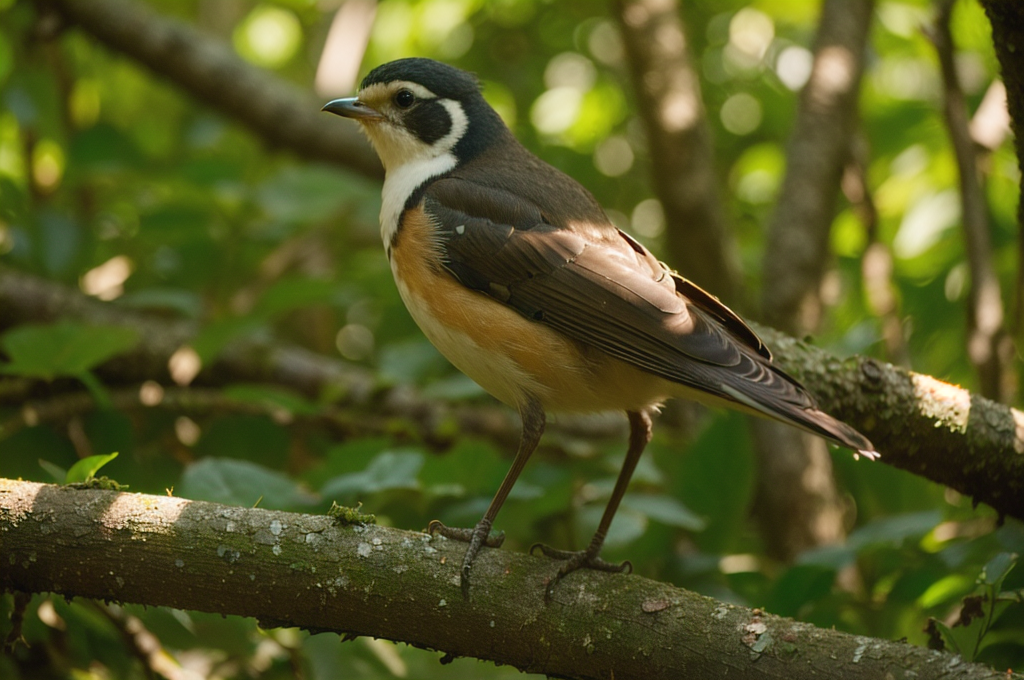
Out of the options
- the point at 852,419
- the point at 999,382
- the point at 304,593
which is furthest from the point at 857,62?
the point at 304,593

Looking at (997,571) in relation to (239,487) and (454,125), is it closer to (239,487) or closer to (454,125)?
(239,487)

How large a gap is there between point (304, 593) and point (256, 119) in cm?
504

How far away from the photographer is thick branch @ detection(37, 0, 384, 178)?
6527 millimetres

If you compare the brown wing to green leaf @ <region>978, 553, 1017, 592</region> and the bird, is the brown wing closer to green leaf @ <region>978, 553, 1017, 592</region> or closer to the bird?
the bird

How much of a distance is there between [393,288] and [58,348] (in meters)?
2.09

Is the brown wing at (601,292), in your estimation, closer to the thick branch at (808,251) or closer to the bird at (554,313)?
the bird at (554,313)

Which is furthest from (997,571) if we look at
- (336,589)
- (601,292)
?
(336,589)

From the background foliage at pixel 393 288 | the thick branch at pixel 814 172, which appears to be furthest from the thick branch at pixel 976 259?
the thick branch at pixel 814 172

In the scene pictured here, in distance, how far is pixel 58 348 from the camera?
3812 millimetres

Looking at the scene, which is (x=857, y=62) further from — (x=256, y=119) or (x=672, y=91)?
(x=256, y=119)

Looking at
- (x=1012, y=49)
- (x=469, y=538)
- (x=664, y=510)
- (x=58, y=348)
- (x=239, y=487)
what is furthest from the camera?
(x=58, y=348)

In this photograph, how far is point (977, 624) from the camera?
2.59 metres

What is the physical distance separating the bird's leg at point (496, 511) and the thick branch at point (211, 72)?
4163mm

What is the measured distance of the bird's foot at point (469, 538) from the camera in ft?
8.59
